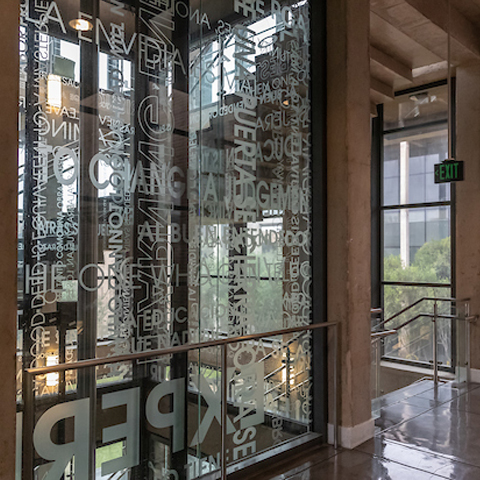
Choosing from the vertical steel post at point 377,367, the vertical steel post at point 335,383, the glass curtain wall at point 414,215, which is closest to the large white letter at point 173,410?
the vertical steel post at point 335,383

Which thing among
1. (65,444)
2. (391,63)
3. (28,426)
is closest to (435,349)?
(391,63)

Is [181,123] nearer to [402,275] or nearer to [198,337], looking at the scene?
[198,337]

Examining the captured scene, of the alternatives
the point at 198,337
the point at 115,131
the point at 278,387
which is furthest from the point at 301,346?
the point at 115,131

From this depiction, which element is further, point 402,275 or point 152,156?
point 402,275

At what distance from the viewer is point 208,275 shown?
8.93 feet

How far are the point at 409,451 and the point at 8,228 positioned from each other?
9.48 ft

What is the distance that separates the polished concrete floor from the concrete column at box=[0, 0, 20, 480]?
1.67m

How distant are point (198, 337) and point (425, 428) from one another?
7.15ft

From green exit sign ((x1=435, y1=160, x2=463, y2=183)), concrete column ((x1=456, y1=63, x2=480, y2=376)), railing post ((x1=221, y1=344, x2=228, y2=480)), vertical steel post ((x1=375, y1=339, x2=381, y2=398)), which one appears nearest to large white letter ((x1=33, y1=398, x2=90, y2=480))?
railing post ((x1=221, y1=344, x2=228, y2=480))

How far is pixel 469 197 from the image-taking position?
5488 millimetres

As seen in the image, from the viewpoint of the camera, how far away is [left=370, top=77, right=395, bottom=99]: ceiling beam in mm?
6744

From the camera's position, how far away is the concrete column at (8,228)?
174 cm

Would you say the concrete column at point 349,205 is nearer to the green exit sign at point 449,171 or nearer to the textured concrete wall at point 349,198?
the textured concrete wall at point 349,198

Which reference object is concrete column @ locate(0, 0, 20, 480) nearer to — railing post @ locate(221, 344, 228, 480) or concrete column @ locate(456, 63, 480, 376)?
railing post @ locate(221, 344, 228, 480)
